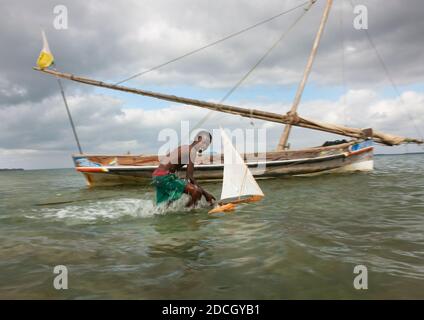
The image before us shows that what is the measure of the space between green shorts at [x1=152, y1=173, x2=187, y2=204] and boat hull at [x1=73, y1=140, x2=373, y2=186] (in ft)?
24.4

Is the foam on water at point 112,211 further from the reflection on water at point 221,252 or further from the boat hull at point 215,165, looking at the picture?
the boat hull at point 215,165

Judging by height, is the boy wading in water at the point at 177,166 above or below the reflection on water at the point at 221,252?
above

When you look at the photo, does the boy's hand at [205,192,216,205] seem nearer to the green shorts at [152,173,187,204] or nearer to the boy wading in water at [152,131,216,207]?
the boy wading in water at [152,131,216,207]

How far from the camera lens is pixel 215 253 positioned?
4992mm

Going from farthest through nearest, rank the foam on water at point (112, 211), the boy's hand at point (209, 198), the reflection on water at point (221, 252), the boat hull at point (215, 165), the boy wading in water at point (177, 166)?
the boat hull at point (215, 165), the boy's hand at point (209, 198), the foam on water at point (112, 211), the boy wading in water at point (177, 166), the reflection on water at point (221, 252)

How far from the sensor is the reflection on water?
366 centimetres

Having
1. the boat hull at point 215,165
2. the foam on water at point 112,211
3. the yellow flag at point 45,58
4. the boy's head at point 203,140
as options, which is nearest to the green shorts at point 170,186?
the foam on water at point 112,211

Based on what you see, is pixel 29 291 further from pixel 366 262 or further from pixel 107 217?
pixel 107 217

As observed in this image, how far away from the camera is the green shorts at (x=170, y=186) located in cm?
858
